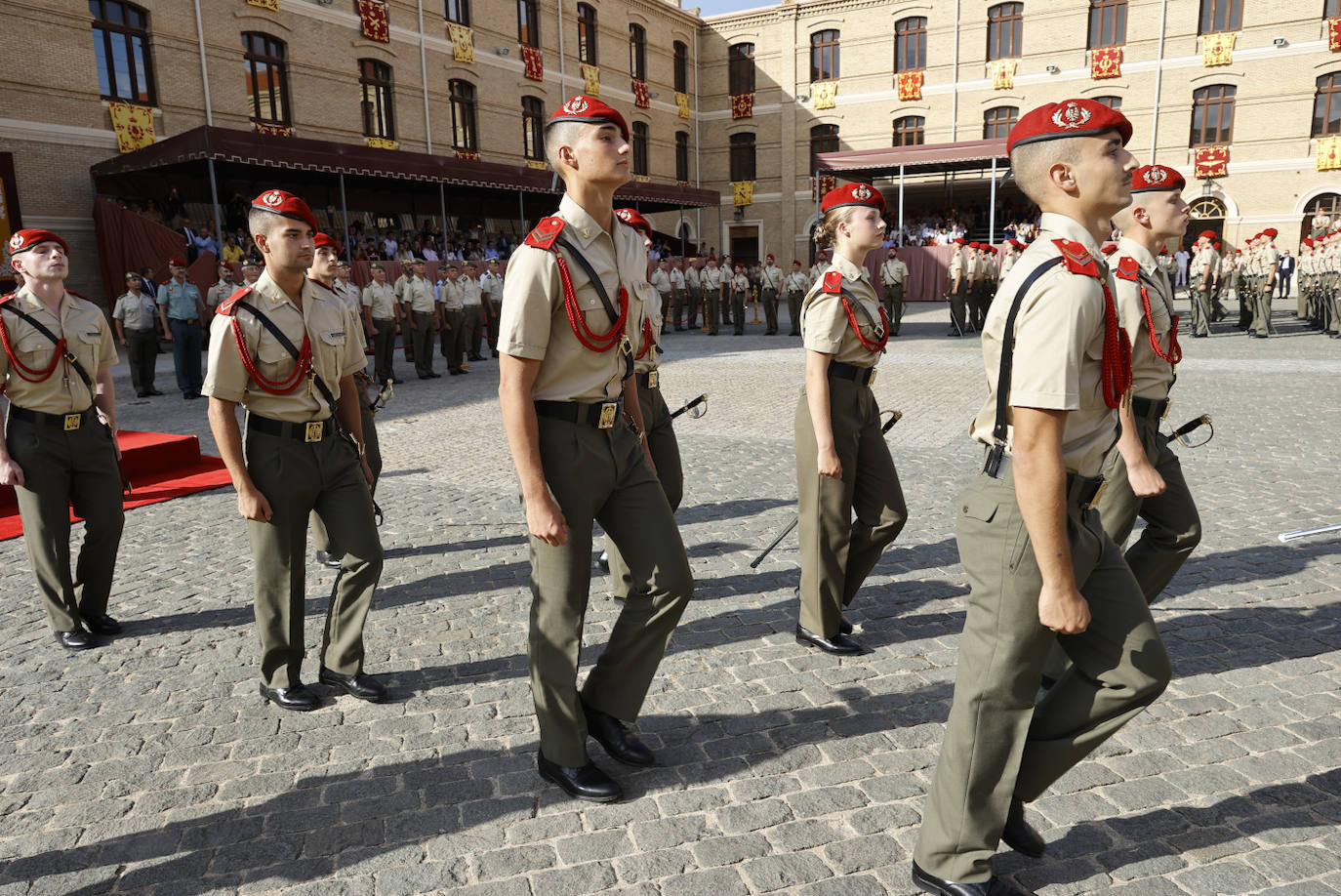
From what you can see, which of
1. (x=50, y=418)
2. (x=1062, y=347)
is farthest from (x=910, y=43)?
(x=1062, y=347)

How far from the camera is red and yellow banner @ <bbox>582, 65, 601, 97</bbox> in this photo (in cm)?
Result: 3241

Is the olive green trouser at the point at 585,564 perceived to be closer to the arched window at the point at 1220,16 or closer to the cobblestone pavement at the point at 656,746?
the cobblestone pavement at the point at 656,746

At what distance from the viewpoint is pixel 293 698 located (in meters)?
3.55

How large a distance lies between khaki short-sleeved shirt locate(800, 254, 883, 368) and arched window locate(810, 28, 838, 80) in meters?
35.1

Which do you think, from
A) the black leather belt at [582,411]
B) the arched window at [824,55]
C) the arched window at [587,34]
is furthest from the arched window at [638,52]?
the black leather belt at [582,411]

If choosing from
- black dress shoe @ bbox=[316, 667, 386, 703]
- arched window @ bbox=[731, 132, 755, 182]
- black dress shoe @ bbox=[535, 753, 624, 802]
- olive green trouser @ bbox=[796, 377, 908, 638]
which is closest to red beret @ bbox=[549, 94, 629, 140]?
olive green trouser @ bbox=[796, 377, 908, 638]

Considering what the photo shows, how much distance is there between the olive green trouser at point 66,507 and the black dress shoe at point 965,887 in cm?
400

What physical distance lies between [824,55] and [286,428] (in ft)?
120

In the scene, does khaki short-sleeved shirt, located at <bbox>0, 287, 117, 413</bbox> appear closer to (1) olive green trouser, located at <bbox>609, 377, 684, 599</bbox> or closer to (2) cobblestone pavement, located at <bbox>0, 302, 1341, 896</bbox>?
(2) cobblestone pavement, located at <bbox>0, 302, 1341, 896</bbox>

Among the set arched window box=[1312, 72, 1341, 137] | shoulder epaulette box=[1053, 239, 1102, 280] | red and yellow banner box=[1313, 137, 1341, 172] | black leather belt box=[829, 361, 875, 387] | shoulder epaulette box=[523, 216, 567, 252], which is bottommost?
black leather belt box=[829, 361, 875, 387]

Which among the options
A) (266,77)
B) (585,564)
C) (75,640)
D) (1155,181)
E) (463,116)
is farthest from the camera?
(463,116)

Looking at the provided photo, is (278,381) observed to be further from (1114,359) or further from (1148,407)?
(1148,407)

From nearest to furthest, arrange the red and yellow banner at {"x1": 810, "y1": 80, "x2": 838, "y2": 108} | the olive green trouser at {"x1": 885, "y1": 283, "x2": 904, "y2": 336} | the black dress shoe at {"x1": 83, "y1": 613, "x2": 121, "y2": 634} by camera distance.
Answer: the black dress shoe at {"x1": 83, "y1": 613, "x2": 121, "y2": 634} → the olive green trouser at {"x1": 885, "y1": 283, "x2": 904, "y2": 336} → the red and yellow banner at {"x1": 810, "y1": 80, "x2": 838, "y2": 108}

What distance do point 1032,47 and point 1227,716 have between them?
34.4 metres
